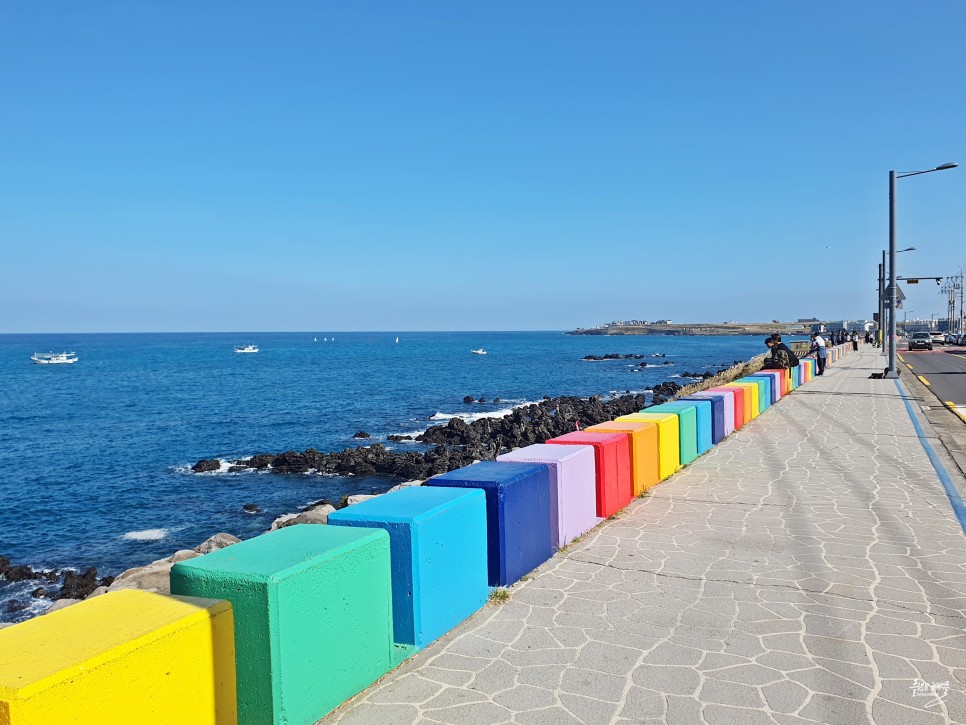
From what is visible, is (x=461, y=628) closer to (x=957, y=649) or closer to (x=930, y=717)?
(x=930, y=717)

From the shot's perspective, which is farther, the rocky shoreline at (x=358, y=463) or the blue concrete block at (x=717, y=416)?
the blue concrete block at (x=717, y=416)

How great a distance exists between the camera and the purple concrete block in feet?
22.8

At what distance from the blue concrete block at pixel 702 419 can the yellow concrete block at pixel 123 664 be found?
9365mm

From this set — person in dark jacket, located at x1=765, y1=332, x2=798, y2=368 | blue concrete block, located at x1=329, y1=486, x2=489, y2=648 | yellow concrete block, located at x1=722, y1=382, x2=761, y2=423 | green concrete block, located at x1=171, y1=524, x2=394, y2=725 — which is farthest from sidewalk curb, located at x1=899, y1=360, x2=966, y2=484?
green concrete block, located at x1=171, y1=524, x2=394, y2=725

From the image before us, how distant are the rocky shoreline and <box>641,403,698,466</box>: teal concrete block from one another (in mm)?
5014

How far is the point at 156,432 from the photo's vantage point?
3362cm

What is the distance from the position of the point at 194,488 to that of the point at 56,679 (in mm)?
20225

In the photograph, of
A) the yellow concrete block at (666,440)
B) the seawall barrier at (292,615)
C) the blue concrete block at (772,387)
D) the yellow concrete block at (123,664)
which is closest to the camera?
the yellow concrete block at (123,664)

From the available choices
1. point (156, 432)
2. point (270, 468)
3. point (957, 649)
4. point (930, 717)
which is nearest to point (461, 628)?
point (930, 717)

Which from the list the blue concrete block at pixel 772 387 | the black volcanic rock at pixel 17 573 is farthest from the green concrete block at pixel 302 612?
the blue concrete block at pixel 772 387

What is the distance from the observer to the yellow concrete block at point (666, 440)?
10.2 m

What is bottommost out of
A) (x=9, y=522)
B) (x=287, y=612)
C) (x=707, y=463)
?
(x=9, y=522)

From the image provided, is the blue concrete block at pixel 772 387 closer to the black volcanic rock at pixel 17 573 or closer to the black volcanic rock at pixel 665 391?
the black volcanic rock at pixel 17 573

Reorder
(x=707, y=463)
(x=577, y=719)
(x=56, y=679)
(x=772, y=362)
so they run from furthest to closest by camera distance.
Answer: (x=772, y=362) < (x=707, y=463) < (x=577, y=719) < (x=56, y=679)
